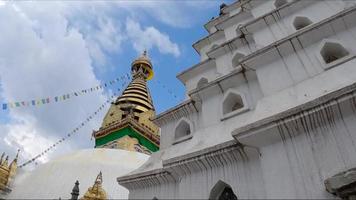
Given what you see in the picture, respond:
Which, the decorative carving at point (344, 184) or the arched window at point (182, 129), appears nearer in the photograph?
the decorative carving at point (344, 184)

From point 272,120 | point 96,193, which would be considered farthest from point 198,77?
point 96,193

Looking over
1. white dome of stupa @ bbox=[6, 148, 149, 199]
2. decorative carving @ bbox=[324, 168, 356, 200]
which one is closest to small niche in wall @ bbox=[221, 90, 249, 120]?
decorative carving @ bbox=[324, 168, 356, 200]

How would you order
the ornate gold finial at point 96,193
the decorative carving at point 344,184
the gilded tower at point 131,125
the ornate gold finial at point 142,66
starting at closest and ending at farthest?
the decorative carving at point 344,184 → the ornate gold finial at point 96,193 → the gilded tower at point 131,125 → the ornate gold finial at point 142,66

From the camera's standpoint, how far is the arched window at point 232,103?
31.8ft

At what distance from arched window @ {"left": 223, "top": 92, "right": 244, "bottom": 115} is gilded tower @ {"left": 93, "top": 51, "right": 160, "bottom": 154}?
1645 cm

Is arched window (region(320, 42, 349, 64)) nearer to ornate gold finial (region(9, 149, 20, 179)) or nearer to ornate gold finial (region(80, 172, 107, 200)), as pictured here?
ornate gold finial (region(80, 172, 107, 200))

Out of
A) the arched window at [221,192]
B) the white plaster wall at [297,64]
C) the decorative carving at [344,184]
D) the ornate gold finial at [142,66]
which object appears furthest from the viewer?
the ornate gold finial at [142,66]

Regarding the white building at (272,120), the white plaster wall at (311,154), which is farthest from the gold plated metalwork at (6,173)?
the white plaster wall at (311,154)

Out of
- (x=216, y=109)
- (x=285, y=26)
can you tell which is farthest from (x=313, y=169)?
(x=285, y=26)

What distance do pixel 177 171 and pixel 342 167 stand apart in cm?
417

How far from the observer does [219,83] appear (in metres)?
10.0

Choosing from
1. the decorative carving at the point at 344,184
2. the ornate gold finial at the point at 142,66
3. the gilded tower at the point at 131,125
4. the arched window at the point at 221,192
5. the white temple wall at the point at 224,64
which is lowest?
the decorative carving at the point at 344,184

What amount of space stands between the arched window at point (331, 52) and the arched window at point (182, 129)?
481 cm

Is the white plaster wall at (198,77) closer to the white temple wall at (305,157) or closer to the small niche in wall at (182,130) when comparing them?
the small niche in wall at (182,130)
